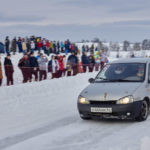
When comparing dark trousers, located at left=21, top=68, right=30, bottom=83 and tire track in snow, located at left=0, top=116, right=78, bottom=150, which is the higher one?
dark trousers, located at left=21, top=68, right=30, bottom=83

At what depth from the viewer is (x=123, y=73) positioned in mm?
9000

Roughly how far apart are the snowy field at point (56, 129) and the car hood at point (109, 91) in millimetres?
709

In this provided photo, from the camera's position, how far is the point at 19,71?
590 inches

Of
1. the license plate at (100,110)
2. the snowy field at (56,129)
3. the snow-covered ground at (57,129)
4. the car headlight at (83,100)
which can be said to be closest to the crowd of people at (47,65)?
the snowy field at (56,129)

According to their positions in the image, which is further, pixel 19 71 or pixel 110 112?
pixel 19 71

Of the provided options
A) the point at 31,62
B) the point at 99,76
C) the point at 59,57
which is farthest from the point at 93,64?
the point at 99,76

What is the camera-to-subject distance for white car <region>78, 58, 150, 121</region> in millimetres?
7809

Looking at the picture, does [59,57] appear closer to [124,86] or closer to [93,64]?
[93,64]

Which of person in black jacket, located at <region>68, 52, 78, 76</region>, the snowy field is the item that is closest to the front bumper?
the snowy field

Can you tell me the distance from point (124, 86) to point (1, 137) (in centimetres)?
329

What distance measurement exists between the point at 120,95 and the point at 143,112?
86 cm

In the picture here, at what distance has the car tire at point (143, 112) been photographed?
8070mm

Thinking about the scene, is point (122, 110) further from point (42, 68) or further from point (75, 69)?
point (75, 69)

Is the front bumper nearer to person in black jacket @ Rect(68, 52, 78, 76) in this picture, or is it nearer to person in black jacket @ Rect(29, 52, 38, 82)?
person in black jacket @ Rect(29, 52, 38, 82)
